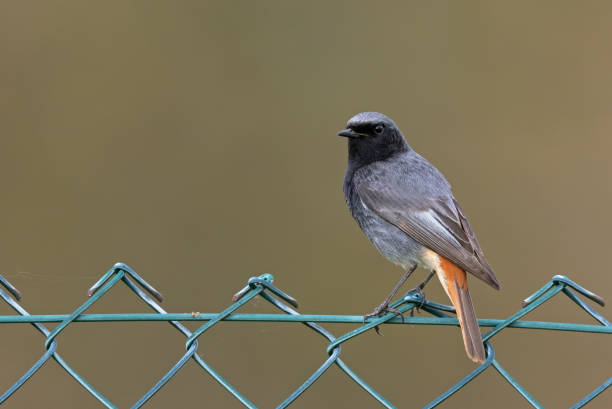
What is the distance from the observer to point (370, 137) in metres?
4.25

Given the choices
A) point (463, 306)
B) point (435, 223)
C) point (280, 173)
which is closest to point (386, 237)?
point (435, 223)

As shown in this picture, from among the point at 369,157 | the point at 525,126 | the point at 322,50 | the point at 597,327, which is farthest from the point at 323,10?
the point at 597,327

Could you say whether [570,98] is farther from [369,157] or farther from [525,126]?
[369,157]

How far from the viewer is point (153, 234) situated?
5.94 m

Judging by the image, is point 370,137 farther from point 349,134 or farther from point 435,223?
point 435,223

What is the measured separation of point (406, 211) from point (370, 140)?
569 millimetres

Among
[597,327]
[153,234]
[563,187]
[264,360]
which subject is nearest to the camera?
[597,327]

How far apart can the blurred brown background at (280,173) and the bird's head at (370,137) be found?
1.33 meters

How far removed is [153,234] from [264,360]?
1451 mm

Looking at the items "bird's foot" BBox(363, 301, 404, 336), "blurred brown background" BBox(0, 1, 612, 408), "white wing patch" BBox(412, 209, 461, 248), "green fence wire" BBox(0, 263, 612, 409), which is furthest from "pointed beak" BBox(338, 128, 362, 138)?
"green fence wire" BBox(0, 263, 612, 409)

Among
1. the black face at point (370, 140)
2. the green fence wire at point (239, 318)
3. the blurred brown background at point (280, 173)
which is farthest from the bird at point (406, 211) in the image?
the blurred brown background at point (280, 173)

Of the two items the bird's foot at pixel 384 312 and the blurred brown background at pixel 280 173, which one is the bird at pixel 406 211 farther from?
the blurred brown background at pixel 280 173

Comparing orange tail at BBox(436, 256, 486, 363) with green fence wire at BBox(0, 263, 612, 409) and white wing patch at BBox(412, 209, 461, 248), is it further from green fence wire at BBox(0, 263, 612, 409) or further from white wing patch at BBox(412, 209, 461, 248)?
green fence wire at BBox(0, 263, 612, 409)

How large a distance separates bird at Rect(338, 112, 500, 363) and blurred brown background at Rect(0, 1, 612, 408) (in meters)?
1.24
